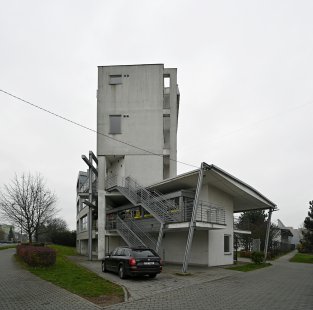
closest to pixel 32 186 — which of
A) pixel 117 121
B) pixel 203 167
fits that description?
pixel 117 121

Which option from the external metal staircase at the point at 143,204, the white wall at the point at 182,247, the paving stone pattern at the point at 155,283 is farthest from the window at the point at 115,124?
the paving stone pattern at the point at 155,283

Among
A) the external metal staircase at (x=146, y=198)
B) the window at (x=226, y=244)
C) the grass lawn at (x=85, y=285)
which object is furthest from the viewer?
the window at (x=226, y=244)

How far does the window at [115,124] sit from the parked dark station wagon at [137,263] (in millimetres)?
15153

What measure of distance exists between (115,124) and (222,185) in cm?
1117

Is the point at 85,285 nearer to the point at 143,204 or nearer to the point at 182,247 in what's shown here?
the point at 143,204

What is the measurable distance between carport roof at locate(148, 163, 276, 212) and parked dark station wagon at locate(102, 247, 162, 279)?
589cm

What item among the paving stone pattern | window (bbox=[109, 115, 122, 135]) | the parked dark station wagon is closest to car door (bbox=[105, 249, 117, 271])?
the paving stone pattern

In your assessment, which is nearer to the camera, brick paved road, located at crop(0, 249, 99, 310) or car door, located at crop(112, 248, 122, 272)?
brick paved road, located at crop(0, 249, 99, 310)

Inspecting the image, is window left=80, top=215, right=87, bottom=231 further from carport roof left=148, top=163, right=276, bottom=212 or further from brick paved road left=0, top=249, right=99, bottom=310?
brick paved road left=0, top=249, right=99, bottom=310

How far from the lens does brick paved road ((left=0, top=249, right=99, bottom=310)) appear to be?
989 centimetres

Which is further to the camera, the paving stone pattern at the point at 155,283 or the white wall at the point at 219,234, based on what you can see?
the white wall at the point at 219,234

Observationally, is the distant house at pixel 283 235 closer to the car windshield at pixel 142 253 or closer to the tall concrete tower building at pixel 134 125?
the tall concrete tower building at pixel 134 125

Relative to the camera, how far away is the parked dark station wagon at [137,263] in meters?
15.1

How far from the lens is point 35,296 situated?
11.4m
